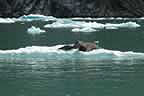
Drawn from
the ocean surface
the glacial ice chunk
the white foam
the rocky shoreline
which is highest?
the ocean surface

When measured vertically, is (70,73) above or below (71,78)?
below

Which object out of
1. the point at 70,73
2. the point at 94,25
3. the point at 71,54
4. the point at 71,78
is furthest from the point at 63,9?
the point at 71,78

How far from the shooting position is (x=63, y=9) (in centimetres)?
10319

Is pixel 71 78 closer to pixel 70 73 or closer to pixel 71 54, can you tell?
pixel 70 73

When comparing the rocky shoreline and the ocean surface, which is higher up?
the ocean surface

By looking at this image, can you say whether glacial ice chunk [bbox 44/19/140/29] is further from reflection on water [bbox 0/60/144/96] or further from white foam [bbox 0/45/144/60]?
reflection on water [bbox 0/60/144/96]

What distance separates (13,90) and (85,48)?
1239cm

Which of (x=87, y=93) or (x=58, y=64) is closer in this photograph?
(x=87, y=93)

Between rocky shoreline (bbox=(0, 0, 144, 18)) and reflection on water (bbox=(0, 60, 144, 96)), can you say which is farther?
rocky shoreline (bbox=(0, 0, 144, 18))

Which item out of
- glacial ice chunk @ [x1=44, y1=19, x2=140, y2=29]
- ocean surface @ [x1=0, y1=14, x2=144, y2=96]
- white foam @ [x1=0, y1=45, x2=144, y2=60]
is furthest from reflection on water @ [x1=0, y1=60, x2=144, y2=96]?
glacial ice chunk @ [x1=44, y1=19, x2=140, y2=29]

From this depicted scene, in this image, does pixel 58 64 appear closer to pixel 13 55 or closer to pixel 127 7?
pixel 13 55

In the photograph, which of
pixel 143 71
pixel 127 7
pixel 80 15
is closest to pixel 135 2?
pixel 127 7

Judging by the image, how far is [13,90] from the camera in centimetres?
1912

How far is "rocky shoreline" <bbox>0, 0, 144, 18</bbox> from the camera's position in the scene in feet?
335
